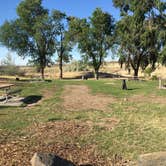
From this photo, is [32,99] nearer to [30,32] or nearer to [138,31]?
[138,31]

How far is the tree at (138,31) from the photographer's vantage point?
48.4m

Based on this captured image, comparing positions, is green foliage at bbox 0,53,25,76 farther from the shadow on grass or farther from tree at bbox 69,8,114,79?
the shadow on grass

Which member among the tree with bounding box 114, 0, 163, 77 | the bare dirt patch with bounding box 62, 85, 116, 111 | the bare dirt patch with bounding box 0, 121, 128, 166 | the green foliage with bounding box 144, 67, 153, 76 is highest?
the tree with bounding box 114, 0, 163, 77

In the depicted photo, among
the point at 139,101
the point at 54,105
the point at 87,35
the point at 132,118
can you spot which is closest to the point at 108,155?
the point at 132,118

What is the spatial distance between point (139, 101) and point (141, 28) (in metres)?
30.3

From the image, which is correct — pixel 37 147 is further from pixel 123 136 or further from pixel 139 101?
pixel 139 101

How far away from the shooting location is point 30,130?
12.0 meters

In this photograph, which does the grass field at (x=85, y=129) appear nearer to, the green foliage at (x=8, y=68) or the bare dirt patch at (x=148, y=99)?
the bare dirt patch at (x=148, y=99)

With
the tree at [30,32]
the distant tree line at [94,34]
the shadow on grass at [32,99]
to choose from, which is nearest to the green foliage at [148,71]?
the distant tree line at [94,34]

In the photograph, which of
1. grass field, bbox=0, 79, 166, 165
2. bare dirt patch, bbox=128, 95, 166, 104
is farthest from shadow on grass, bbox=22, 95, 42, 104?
bare dirt patch, bbox=128, 95, 166, 104

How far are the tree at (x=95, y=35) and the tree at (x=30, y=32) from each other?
4.03 m

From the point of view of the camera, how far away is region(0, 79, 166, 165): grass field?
382 inches

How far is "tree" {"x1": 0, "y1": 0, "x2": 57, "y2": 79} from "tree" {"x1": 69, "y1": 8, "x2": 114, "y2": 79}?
403 cm

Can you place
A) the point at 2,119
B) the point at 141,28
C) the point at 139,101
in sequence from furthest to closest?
the point at 141,28, the point at 139,101, the point at 2,119
